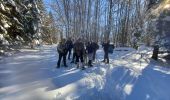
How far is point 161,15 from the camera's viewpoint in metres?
32.7

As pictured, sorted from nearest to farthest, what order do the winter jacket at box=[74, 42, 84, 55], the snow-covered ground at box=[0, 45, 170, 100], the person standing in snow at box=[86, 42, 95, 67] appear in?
the snow-covered ground at box=[0, 45, 170, 100] → the winter jacket at box=[74, 42, 84, 55] → the person standing in snow at box=[86, 42, 95, 67]

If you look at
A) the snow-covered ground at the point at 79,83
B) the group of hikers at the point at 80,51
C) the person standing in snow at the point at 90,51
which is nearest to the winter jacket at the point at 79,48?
the group of hikers at the point at 80,51

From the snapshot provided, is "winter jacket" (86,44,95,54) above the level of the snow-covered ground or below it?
above

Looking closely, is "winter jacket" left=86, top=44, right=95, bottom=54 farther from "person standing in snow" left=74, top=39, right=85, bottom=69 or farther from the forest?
"person standing in snow" left=74, top=39, right=85, bottom=69

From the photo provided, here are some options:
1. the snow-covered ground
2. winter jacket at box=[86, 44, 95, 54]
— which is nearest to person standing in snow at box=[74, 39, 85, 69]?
the snow-covered ground

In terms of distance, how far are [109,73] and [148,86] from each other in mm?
2608

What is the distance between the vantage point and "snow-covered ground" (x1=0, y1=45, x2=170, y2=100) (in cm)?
1727

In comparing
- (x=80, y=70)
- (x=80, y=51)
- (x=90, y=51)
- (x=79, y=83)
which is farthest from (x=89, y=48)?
(x=79, y=83)

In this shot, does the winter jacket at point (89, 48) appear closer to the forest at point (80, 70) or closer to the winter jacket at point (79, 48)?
the forest at point (80, 70)

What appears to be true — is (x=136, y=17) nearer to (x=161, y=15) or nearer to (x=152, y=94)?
(x=161, y=15)

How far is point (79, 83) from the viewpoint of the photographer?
63.2 feet

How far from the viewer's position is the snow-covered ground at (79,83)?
17266 millimetres

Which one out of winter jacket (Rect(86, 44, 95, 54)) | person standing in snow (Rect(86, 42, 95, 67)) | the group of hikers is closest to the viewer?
the group of hikers

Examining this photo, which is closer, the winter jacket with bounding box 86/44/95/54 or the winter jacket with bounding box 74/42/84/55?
the winter jacket with bounding box 74/42/84/55
